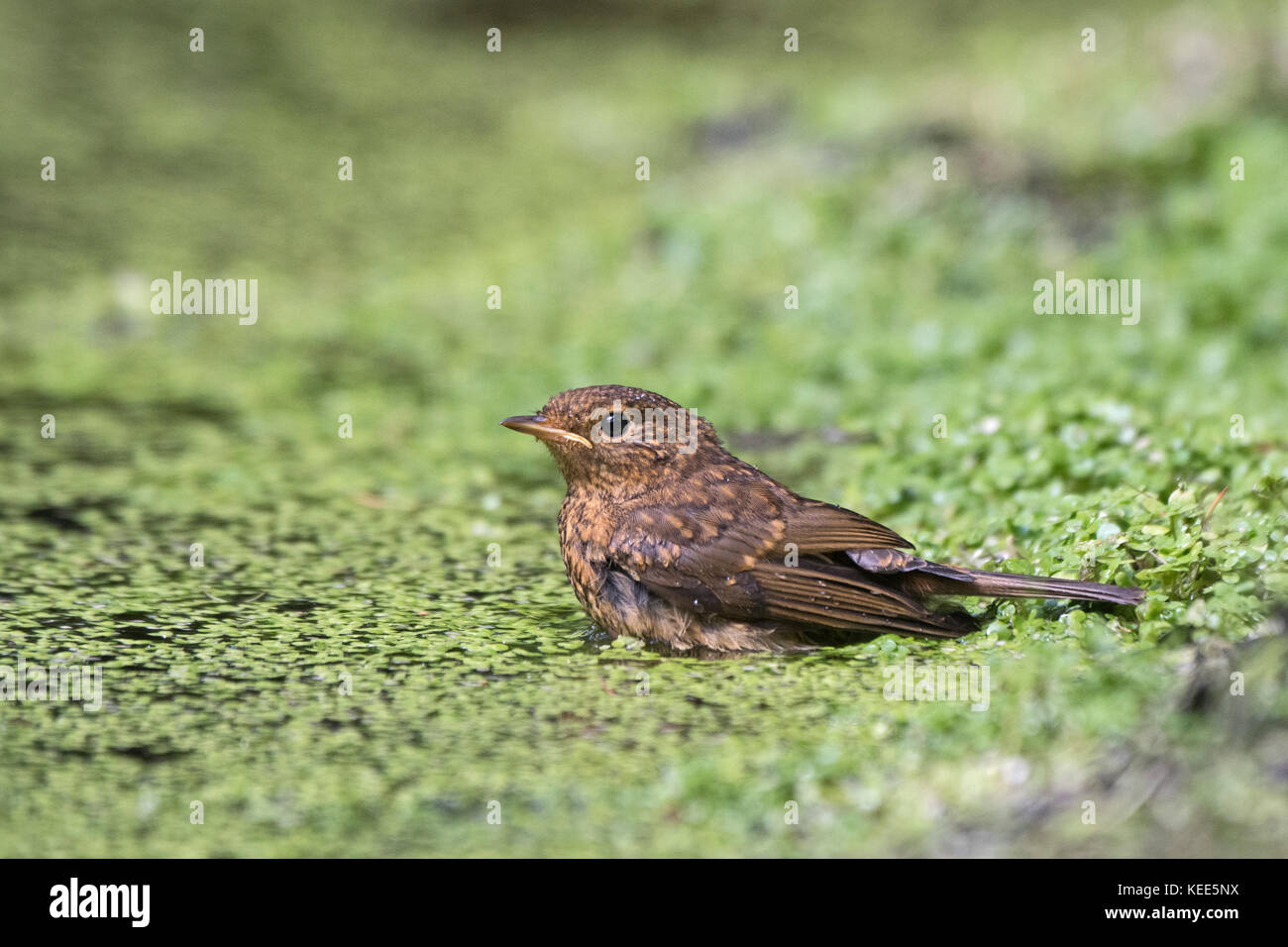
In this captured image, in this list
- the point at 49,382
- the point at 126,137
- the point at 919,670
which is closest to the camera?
the point at 919,670

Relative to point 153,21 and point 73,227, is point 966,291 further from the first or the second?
point 153,21

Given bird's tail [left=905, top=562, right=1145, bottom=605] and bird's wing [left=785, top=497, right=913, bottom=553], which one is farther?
bird's wing [left=785, top=497, right=913, bottom=553]

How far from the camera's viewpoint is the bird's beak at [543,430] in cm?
558

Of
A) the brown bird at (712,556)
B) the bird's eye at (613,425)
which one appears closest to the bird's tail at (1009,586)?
the brown bird at (712,556)

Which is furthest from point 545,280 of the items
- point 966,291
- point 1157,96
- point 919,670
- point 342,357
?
point 919,670

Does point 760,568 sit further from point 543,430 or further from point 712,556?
point 543,430

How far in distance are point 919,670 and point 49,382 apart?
5809mm

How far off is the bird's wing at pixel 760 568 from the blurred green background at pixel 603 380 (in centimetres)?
18

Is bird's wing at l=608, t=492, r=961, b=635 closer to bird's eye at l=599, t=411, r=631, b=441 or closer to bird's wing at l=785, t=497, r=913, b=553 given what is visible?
bird's wing at l=785, t=497, r=913, b=553

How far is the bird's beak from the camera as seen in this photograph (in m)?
5.58

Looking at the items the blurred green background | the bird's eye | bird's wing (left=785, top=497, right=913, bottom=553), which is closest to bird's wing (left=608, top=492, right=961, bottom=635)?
bird's wing (left=785, top=497, right=913, bottom=553)

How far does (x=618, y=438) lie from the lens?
5.53 m

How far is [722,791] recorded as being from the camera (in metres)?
4.29

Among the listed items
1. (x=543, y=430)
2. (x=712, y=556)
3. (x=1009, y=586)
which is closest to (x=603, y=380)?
(x=543, y=430)
